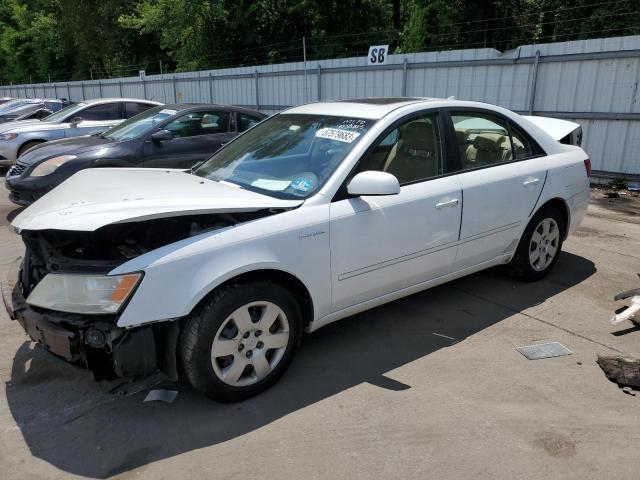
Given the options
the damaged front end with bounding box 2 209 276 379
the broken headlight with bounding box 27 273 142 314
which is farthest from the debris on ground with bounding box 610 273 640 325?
the broken headlight with bounding box 27 273 142 314

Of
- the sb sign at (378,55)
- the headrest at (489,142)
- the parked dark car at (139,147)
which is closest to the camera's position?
the headrest at (489,142)

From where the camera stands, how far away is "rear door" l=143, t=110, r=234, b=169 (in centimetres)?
771

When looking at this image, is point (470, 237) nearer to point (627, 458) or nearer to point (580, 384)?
point (580, 384)

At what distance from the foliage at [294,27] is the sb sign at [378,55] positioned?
4945 millimetres

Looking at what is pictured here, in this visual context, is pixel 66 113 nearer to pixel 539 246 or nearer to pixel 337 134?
pixel 337 134

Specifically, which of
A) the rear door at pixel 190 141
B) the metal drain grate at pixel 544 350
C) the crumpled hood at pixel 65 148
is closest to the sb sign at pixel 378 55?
the rear door at pixel 190 141

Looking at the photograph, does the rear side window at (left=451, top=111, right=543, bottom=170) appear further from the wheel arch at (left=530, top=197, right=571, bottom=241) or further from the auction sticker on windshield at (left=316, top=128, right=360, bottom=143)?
the auction sticker on windshield at (left=316, top=128, right=360, bottom=143)

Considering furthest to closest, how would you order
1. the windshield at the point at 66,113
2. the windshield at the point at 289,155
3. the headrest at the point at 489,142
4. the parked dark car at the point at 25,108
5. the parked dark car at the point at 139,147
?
the parked dark car at the point at 25,108
the windshield at the point at 66,113
the parked dark car at the point at 139,147
the headrest at the point at 489,142
the windshield at the point at 289,155

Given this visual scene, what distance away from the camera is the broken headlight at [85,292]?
2.76 metres

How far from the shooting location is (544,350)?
3828 millimetres

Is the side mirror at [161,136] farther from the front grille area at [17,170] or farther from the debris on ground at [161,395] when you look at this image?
the debris on ground at [161,395]

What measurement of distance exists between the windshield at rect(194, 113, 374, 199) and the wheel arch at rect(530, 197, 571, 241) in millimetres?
2025

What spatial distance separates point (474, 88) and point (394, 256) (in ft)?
27.1

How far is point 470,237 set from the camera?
13.7ft
